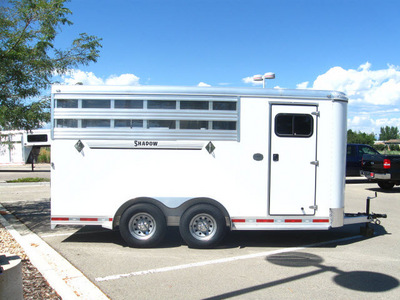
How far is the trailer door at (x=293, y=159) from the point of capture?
19.8 feet

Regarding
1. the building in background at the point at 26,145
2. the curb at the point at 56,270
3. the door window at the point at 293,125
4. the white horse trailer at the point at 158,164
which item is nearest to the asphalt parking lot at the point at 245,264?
the curb at the point at 56,270

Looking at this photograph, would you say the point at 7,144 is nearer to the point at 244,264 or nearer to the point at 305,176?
the point at 244,264

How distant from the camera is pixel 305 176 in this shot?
239 inches

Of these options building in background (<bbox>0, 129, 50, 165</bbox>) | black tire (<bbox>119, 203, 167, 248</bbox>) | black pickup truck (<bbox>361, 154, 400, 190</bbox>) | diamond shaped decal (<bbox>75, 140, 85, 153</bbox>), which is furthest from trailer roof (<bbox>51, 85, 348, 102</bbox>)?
building in background (<bbox>0, 129, 50, 165</bbox>)

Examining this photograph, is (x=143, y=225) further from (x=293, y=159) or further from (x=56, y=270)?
(x=293, y=159)

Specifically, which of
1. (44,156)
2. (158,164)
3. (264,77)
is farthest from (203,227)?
(44,156)

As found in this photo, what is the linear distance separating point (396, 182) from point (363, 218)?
8.16m

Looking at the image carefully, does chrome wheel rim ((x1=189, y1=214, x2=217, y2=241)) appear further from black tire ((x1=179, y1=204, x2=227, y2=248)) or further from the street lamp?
the street lamp

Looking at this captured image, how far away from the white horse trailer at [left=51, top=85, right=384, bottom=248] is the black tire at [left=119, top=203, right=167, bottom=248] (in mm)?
17

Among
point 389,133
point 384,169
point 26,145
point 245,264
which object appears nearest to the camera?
point 245,264

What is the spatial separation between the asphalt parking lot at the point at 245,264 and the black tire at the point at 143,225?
0.17 metres

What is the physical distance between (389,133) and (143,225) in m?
117

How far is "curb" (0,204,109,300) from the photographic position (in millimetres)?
4152

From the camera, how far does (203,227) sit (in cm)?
601
